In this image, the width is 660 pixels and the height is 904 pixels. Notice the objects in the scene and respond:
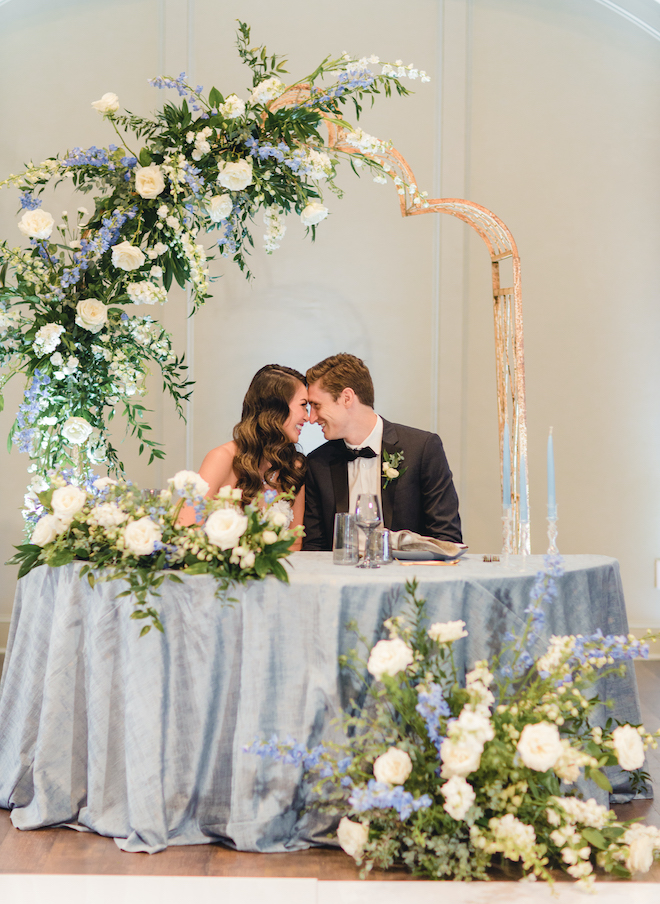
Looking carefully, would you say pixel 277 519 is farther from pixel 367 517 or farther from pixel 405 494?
pixel 405 494

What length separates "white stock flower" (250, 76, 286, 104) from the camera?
2900mm

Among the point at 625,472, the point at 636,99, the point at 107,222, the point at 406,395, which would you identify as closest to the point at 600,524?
the point at 625,472

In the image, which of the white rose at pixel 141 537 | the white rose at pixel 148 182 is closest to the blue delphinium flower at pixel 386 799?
the white rose at pixel 141 537

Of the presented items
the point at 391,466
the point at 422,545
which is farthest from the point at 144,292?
the point at 422,545

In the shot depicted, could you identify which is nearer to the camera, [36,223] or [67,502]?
[67,502]

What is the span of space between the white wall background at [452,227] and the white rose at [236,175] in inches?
78.1

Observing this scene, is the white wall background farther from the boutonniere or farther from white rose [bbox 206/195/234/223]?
white rose [bbox 206/195/234/223]

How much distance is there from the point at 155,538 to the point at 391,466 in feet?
4.24

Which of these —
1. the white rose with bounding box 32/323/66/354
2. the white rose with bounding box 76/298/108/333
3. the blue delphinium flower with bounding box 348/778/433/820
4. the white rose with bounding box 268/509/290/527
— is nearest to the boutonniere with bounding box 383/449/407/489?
the white rose with bounding box 268/509/290/527


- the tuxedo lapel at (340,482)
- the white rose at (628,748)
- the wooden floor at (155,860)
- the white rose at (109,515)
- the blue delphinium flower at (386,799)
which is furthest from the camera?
the tuxedo lapel at (340,482)

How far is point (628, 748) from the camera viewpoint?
2152 millimetres

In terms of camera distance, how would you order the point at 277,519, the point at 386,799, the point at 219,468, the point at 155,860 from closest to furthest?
the point at 386,799
the point at 155,860
the point at 277,519
the point at 219,468

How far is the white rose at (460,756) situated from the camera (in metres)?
2.03

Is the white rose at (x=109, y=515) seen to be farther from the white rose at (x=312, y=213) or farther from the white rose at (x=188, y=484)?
the white rose at (x=312, y=213)
